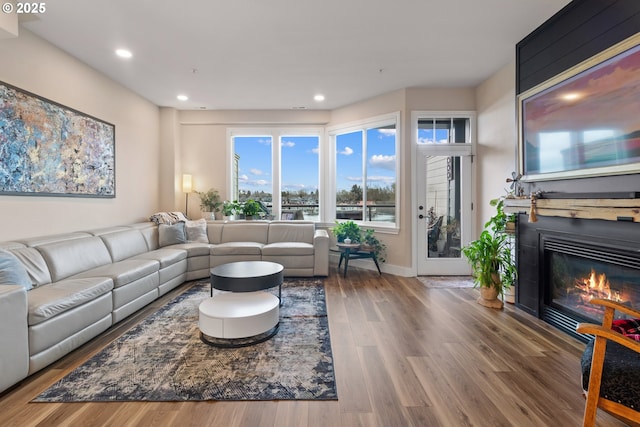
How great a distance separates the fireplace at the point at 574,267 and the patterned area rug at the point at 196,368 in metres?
2.15

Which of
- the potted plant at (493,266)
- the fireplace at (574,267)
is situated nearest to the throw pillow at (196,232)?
the potted plant at (493,266)

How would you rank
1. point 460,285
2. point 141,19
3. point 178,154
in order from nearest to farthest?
point 141,19 < point 460,285 < point 178,154

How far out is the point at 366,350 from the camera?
2.35 metres

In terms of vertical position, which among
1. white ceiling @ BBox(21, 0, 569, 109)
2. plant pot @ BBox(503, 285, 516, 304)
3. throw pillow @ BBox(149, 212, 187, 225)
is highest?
white ceiling @ BBox(21, 0, 569, 109)

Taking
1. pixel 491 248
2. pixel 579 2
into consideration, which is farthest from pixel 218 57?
pixel 491 248

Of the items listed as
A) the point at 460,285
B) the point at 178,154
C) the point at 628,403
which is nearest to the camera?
the point at 628,403

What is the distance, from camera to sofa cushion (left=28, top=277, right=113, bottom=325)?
2001 mm

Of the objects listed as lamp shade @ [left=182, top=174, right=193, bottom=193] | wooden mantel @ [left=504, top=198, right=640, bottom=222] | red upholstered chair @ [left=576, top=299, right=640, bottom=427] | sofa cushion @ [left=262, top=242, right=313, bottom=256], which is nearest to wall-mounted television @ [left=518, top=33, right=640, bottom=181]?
wooden mantel @ [left=504, top=198, right=640, bottom=222]

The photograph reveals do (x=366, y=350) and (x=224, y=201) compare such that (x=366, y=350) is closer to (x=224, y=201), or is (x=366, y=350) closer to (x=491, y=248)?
(x=491, y=248)

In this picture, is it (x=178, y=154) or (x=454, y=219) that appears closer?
(x=454, y=219)

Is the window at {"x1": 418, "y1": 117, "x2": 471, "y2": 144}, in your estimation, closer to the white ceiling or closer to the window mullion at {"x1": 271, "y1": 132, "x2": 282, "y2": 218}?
the white ceiling

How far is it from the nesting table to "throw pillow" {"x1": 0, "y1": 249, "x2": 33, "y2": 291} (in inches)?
51.6

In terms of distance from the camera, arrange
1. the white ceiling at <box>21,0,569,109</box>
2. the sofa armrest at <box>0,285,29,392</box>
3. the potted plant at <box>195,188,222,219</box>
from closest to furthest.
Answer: the sofa armrest at <box>0,285,29,392</box>
the white ceiling at <box>21,0,569,109</box>
the potted plant at <box>195,188,222,219</box>

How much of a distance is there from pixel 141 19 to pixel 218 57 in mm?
871
